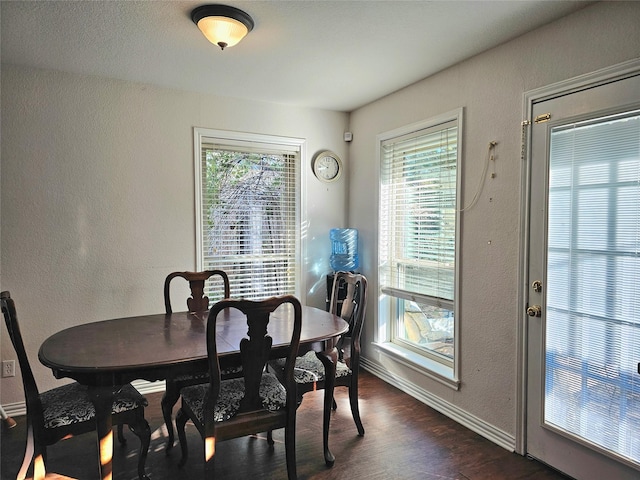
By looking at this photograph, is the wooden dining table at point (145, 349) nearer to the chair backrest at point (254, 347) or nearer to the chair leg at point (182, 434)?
the chair backrest at point (254, 347)

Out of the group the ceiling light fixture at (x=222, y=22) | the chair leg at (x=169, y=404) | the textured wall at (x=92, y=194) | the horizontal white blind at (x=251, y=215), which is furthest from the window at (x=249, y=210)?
the ceiling light fixture at (x=222, y=22)

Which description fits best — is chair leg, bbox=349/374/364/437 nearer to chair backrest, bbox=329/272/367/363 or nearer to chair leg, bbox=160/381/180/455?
chair backrest, bbox=329/272/367/363

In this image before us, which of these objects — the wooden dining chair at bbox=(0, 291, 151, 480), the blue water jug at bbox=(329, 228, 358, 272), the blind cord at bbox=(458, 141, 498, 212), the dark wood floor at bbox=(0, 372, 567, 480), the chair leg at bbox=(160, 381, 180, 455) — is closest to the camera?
the wooden dining chair at bbox=(0, 291, 151, 480)

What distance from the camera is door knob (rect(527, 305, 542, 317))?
2.40m

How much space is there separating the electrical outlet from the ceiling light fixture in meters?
2.67

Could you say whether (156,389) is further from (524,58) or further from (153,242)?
(524,58)

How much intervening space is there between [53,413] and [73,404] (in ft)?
0.29

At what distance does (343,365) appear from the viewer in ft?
9.05

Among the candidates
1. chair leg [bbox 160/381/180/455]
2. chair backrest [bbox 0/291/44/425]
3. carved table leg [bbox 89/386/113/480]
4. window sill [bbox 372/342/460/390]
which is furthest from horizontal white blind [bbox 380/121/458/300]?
chair backrest [bbox 0/291/44/425]

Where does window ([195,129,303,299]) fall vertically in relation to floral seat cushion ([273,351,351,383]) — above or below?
above

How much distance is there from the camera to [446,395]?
10.1 feet

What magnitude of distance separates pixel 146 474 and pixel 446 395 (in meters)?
2.04

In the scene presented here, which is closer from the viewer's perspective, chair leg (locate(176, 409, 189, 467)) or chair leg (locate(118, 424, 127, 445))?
chair leg (locate(176, 409, 189, 467))

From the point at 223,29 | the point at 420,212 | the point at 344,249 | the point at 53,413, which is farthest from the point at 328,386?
the point at 223,29
